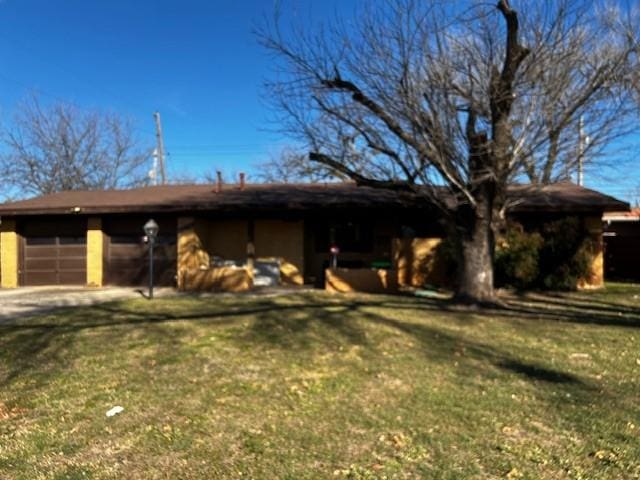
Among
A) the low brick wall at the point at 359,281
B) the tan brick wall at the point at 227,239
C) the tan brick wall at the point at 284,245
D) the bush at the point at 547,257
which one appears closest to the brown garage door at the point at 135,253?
the tan brick wall at the point at 227,239

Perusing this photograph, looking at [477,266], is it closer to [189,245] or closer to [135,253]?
[189,245]

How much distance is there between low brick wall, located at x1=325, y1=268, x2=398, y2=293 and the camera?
15.8m

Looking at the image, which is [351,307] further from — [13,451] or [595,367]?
[13,451]

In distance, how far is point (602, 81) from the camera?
420 inches

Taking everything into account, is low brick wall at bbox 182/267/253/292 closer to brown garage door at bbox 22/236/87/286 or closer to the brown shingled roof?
the brown shingled roof

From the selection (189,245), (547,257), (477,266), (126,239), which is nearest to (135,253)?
(126,239)

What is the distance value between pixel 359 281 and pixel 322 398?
1049cm

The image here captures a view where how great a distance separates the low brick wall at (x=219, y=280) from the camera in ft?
54.0

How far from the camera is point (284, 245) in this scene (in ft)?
60.5

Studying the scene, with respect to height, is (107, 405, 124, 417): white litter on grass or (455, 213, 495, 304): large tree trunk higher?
(455, 213, 495, 304): large tree trunk

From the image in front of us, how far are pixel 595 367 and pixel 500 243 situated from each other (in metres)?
9.95

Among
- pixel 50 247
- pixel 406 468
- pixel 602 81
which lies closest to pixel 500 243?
pixel 602 81

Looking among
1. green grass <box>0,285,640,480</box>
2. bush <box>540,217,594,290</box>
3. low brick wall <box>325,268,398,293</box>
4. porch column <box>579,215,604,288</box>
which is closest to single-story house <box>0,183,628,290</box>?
porch column <box>579,215,604,288</box>

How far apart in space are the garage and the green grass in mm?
9687
